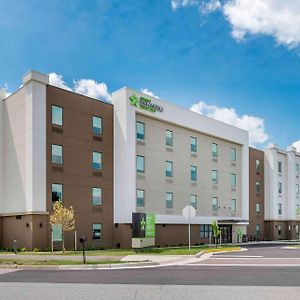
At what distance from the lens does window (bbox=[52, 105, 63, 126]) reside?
32.9 meters

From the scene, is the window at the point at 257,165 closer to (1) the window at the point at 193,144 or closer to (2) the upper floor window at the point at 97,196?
(1) the window at the point at 193,144

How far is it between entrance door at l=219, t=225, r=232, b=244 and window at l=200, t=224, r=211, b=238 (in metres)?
2.60

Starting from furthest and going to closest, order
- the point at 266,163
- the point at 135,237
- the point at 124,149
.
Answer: the point at 266,163
the point at 124,149
the point at 135,237

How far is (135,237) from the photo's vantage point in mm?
29578

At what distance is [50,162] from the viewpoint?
32281 mm

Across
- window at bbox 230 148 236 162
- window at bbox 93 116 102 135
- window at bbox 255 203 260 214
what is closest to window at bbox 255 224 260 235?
window at bbox 255 203 260 214

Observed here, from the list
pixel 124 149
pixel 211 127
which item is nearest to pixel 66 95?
pixel 124 149

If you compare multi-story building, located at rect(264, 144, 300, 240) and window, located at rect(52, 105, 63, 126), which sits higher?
window, located at rect(52, 105, 63, 126)

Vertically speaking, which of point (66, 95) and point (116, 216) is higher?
point (66, 95)

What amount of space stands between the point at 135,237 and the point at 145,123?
1318cm

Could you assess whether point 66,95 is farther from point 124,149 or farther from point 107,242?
point 107,242

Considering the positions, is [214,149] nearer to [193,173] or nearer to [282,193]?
[193,173]

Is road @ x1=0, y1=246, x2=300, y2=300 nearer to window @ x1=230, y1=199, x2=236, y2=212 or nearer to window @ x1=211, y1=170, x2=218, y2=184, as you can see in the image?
window @ x1=211, y1=170, x2=218, y2=184

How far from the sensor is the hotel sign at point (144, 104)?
37.2 m
